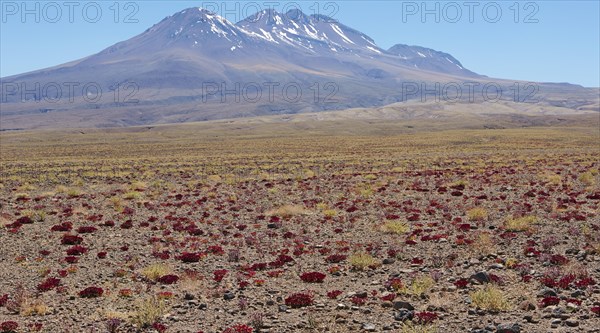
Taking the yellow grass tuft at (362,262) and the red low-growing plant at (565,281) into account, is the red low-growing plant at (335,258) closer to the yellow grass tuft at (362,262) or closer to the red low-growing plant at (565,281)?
the yellow grass tuft at (362,262)

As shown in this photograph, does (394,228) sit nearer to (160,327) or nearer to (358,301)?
(358,301)

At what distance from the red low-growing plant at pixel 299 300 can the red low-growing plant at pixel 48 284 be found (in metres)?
5.22

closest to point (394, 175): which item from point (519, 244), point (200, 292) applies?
point (519, 244)

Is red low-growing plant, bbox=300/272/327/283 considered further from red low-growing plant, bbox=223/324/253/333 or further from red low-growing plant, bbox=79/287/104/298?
red low-growing plant, bbox=79/287/104/298

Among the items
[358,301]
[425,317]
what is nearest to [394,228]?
[358,301]

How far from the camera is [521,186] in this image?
28828mm

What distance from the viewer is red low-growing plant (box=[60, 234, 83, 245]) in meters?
17.3

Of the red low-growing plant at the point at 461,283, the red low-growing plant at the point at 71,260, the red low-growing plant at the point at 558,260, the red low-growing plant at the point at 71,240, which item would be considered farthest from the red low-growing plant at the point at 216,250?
the red low-growing plant at the point at 558,260

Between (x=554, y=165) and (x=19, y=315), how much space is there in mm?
40327

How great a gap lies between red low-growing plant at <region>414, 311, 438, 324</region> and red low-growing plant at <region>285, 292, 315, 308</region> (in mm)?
2184

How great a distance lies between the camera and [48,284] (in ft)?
41.0

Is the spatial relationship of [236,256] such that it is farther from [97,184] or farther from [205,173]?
[205,173]

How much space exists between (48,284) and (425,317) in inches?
315

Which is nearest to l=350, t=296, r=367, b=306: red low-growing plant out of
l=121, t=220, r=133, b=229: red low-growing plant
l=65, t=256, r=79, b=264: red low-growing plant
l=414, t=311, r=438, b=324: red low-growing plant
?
l=414, t=311, r=438, b=324: red low-growing plant
